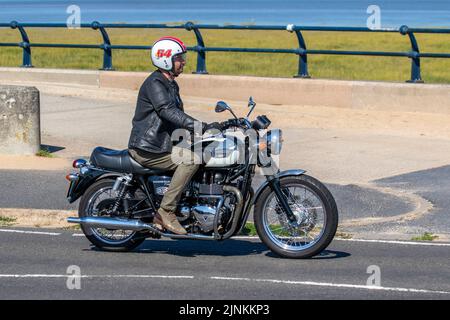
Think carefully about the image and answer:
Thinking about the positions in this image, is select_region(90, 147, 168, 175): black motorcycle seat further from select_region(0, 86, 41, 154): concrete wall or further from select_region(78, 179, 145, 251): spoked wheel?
select_region(0, 86, 41, 154): concrete wall

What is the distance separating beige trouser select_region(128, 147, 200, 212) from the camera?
9.38 meters

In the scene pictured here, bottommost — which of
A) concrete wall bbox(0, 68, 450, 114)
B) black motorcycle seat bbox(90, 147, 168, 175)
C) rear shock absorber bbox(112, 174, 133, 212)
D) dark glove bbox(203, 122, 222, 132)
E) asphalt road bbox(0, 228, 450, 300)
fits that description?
asphalt road bbox(0, 228, 450, 300)

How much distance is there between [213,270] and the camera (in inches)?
360

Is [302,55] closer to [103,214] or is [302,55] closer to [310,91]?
[310,91]

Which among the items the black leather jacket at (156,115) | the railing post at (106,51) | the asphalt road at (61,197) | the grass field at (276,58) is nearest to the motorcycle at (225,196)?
the black leather jacket at (156,115)

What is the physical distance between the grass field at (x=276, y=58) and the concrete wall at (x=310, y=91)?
6292mm

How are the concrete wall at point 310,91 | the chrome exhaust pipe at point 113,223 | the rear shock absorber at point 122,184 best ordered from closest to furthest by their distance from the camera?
the chrome exhaust pipe at point 113,223 < the rear shock absorber at point 122,184 < the concrete wall at point 310,91

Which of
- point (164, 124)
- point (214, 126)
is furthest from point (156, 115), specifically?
point (214, 126)

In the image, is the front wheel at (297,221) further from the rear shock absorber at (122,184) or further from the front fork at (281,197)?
the rear shock absorber at (122,184)

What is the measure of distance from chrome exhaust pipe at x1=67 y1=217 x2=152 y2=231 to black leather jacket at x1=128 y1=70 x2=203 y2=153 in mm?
630

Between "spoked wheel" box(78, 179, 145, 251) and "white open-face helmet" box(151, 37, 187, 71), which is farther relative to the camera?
"spoked wheel" box(78, 179, 145, 251)

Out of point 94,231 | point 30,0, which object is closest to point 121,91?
point 94,231

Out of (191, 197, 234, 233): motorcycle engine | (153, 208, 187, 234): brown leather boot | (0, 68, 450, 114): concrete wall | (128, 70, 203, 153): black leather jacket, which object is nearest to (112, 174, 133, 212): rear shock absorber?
(128, 70, 203, 153): black leather jacket

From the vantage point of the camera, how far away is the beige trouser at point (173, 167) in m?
9.38
